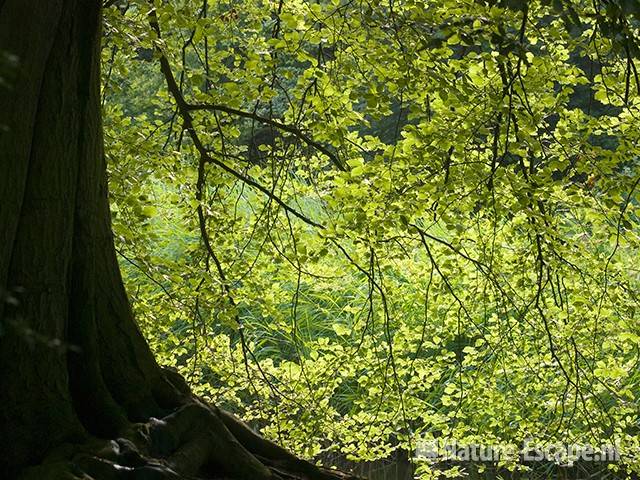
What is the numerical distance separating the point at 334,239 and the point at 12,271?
7.24ft

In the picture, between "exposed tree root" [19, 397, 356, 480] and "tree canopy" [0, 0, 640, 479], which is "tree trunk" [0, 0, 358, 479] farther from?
"tree canopy" [0, 0, 640, 479]

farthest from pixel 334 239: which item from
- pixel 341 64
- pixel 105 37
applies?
pixel 105 37

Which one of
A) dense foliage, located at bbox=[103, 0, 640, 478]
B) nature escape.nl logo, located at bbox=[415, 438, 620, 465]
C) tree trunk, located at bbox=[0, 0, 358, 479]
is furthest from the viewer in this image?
nature escape.nl logo, located at bbox=[415, 438, 620, 465]

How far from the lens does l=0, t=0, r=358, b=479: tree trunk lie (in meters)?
2.82

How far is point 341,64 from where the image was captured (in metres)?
5.07

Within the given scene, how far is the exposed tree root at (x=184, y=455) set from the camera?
8.90 feet

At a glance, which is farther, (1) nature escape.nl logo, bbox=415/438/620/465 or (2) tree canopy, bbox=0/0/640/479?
(1) nature escape.nl logo, bbox=415/438/620/465

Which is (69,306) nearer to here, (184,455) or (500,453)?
(184,455)

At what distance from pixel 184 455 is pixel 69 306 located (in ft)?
1.96

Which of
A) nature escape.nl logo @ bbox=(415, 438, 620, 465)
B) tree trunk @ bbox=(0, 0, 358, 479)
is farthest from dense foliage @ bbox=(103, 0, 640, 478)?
tree trunk @ bbox=(0, 0, 358, 479)

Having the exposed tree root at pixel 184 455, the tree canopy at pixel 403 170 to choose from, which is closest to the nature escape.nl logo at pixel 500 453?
the tree canopy at pixel 403 170

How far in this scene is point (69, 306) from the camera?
10.0 feet

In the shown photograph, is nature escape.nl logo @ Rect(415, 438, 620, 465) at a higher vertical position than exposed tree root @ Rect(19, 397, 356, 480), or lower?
higher

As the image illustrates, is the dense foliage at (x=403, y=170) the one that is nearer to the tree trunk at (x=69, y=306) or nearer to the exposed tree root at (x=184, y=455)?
the exposed tree root at (x=184, y=455)
